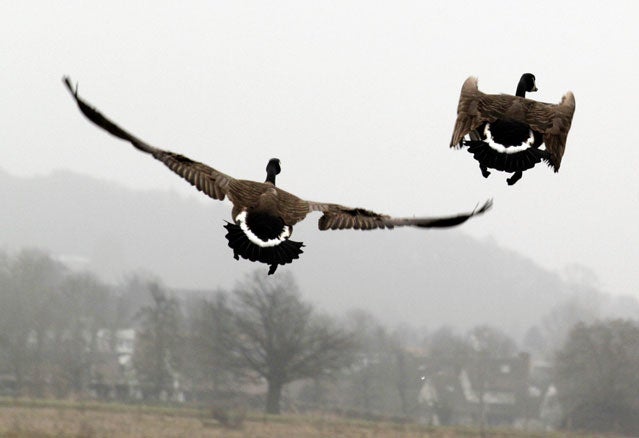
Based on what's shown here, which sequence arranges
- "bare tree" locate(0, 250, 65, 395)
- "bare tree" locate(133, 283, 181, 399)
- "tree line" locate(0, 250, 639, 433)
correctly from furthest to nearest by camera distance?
"bare tree" locate(0, 250, 65, 395) < "bare tree" locate(133, 283, 181, 399) < "tree line" locate(0, 250, 639, 433)

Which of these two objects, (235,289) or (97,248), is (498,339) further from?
(97,248)

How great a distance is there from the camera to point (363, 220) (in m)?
11.4

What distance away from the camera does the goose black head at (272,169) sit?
1296 centimetres

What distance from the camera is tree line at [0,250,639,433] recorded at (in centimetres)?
6372

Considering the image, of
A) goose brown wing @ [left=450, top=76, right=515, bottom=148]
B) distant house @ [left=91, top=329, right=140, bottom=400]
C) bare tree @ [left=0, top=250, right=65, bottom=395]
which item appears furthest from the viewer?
bare tree @ [left=0, top=250, right=65, bottom=395]

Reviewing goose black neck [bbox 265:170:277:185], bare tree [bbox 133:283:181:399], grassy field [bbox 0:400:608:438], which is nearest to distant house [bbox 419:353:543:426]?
grassy field [bbox 0:400:608:438]

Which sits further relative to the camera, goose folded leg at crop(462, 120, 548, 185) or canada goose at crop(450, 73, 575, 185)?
canada goose at crop(450, 73, 575, 185)

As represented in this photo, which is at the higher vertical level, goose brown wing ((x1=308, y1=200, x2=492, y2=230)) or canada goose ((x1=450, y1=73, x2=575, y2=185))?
canada goose ((x1=450, y1=73, x2=575, y2=185))

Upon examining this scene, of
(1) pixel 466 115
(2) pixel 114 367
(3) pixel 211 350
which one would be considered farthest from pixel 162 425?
(1) pixel 466 115

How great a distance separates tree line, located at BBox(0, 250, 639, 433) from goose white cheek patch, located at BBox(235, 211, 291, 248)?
50888 mm

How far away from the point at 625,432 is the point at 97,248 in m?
91.8

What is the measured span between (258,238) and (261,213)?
28 centimetres

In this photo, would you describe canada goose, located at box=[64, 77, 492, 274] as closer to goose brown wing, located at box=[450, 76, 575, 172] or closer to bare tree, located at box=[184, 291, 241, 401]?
goose brown wing, located at box=[450, 76, 575, 172]

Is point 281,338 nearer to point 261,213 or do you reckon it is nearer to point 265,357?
point 265,357
